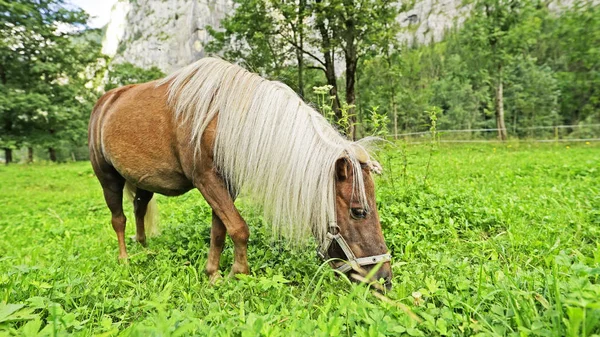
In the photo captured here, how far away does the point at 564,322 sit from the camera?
1113mm

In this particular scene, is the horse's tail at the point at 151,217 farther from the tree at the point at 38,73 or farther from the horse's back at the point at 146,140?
the tree at the point at 38,73

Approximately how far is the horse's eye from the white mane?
0.15 feet

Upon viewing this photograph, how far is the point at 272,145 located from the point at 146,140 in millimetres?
1311

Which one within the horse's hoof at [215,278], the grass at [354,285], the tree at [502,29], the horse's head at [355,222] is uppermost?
the tree at [502,29]

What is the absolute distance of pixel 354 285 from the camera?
4.87ft

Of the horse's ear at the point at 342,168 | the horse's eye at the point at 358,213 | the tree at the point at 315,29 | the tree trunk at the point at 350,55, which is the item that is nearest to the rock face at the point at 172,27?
the tree at the point at 315,29

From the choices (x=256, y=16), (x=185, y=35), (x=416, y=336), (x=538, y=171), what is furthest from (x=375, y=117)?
(x=185, y=35)

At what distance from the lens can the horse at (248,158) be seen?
2.18 m

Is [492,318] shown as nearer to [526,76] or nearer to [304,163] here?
[304,163]

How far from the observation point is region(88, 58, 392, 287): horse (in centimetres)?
218

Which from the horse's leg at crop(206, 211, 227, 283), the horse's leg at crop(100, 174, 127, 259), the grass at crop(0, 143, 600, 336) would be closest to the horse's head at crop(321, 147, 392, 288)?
the grass at crop(0, 143, 600, 336)

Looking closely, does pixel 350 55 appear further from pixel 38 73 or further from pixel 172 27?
pixel 172 27

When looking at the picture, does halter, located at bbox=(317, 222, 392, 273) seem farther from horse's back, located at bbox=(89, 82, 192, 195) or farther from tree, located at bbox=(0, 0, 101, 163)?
tree, located at bbox=(0, 0, 101, 163)

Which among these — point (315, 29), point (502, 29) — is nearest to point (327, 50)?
point (315, 29)
